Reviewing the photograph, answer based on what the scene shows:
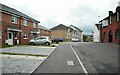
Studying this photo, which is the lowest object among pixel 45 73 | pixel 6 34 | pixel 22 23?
pixel 45 73

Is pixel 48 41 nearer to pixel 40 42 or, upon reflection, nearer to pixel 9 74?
pixel 40 42

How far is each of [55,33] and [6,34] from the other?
207 feet

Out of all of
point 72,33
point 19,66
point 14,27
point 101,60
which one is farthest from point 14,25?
point 72,33

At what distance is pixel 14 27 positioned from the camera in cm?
2850

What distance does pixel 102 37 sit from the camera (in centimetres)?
5156

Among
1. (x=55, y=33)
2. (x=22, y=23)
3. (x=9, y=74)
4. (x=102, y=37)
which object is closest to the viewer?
(x=9, y=74)

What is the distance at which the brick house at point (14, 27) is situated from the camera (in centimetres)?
2518

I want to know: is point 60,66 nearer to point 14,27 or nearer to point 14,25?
Answer: point 14,27

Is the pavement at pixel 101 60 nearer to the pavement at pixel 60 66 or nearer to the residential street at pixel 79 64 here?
the residential street at pixel 79 64

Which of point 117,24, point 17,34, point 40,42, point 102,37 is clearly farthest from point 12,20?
point 102,37

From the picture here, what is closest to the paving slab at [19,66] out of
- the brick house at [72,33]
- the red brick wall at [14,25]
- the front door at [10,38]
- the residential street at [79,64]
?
the residential street at [79,64]

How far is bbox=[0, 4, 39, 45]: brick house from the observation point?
2518cm

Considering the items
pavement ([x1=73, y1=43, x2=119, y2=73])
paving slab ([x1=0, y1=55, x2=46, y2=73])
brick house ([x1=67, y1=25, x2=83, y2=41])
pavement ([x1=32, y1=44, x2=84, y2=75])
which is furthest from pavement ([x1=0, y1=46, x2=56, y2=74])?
brick house ([x1=67, y1=25, x2=83, y2=41])

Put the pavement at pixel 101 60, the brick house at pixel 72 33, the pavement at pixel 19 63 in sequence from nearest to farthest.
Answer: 1. the pavement at pixel 19 63
2. the pavement at pixel 101 60
3. the brick house at pixel 72 33
